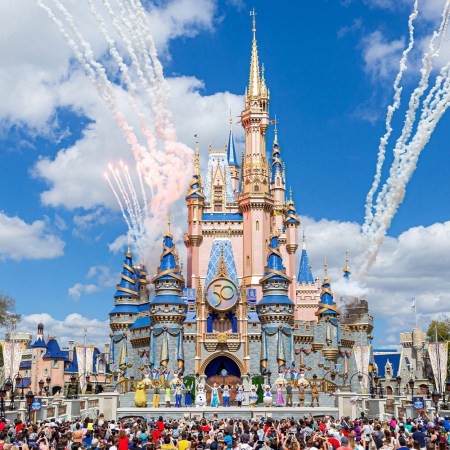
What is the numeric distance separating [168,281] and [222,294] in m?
5.51

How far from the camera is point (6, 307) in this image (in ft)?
228

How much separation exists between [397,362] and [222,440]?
8715 centimetres

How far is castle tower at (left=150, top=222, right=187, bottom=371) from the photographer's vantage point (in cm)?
5778

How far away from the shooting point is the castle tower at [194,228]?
235ft

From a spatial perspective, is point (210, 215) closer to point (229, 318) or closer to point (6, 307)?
point (229, 318)

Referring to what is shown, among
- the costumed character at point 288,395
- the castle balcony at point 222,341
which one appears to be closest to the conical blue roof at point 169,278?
the castle balcony at point 222,341

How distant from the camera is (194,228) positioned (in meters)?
A: 71.8

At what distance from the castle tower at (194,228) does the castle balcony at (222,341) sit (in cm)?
1146

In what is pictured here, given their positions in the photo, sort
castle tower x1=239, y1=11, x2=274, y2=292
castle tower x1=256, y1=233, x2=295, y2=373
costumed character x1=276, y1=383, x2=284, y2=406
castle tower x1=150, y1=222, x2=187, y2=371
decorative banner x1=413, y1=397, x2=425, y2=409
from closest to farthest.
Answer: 1. decorative banner x1=413, y1=397, x2=425, y2=409
2. costumed character x1=276, y1=383, x2=284, y2=406
3. castle tower x1=150, y1=222, x2=187, y2=371
4. castle tower x1=256, y1=233, x2=295, y2=373
5. castle tower x1=239, y1=11, x2=274, y2=292

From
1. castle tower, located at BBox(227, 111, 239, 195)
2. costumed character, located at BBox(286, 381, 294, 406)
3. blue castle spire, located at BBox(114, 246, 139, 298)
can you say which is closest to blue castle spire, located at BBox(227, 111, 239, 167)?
castle tower, located at BBox(227, 111, 239, 195)

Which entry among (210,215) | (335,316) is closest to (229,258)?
(210,215)

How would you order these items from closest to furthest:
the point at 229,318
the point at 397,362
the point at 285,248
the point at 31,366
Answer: the point at 229,318 < the point at 285,248 < the point at 31,366 < the point at 397,362

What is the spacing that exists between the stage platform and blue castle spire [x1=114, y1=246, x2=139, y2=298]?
2527cm

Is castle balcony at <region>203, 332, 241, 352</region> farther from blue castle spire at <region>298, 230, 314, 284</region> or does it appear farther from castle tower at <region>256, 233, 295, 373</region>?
blue castle spire at <region>298, 230, 314, 284</region>
